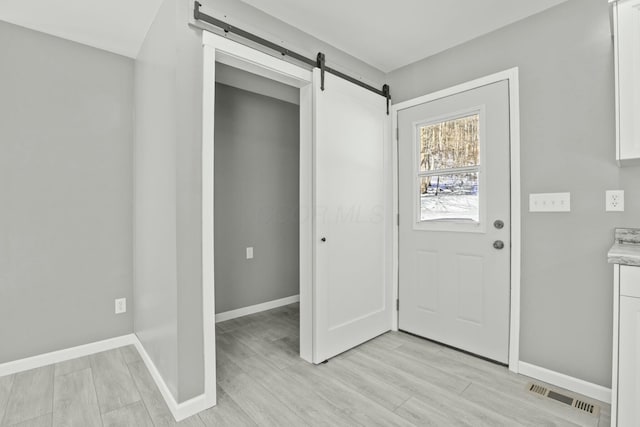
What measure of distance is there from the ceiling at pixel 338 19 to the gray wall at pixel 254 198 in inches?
46.8

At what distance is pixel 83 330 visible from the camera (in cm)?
255

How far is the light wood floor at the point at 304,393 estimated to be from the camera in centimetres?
176

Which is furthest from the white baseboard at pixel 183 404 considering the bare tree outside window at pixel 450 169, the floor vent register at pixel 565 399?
the bare tree outside window at pixel 450 169

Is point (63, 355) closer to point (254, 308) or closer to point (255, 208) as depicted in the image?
point (254, 308)

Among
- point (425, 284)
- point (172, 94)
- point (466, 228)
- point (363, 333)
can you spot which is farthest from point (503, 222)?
point (172, 94)

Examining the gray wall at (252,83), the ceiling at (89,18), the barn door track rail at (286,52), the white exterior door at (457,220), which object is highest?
the ceiling at (89,18)

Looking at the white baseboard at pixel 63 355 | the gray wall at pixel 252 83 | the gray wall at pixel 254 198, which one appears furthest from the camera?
the gray wall at pixel 254 198

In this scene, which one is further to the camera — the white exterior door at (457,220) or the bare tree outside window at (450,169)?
the bare tree outside window at (450,169)

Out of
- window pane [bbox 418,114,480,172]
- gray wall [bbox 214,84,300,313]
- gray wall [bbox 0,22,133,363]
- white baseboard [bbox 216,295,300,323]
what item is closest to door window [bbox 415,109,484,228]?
window pane [bbox 418,114,480,172]

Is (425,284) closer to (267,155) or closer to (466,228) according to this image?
(466,228)

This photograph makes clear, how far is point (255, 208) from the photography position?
3727 millimetres

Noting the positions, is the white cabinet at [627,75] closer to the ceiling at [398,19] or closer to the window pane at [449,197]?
the ceiling at [398,19]

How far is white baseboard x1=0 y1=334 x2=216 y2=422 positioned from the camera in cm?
179

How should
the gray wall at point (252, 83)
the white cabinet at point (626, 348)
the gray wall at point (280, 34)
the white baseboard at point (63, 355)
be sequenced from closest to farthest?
the white cabinet at point (626, 348), the gray wall at point (280, 34), the white baseboard at point (63, 355), the gray wall at point (252, 83)
